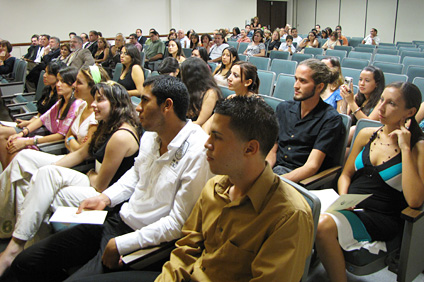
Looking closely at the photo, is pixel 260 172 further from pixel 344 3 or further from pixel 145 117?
pixel 344 3

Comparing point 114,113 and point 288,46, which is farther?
point 288,46

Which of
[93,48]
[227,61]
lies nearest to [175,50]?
[227,61]

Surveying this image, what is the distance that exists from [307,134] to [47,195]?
1.62m

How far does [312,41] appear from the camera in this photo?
8891 millimetres

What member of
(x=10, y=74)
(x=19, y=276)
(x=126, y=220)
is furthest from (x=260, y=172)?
(x=10, y=74)

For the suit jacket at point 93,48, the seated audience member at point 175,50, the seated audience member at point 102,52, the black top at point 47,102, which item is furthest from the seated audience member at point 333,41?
the black top at point 47,102

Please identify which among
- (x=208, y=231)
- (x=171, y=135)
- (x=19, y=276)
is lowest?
(x=19, y=276)

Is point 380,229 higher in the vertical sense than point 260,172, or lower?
lower

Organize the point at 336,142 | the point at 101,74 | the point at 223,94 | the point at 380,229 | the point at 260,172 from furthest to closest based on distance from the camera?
the point at 223,94
the point at 101,74
the point at 336,142
the point at 380,229
the point at 260,172

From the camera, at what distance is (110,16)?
11.9 meters

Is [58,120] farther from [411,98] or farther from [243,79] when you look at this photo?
[411,98]

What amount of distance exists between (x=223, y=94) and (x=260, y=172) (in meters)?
2.27

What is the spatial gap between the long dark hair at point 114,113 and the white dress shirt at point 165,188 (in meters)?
0.44

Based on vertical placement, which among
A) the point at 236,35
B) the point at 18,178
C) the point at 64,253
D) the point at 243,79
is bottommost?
the point at 64,253
